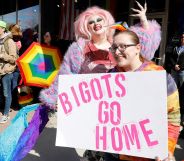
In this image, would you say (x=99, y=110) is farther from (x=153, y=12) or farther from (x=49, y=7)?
(x=49, y=7)

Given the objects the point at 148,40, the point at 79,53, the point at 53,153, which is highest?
the point at 148,40

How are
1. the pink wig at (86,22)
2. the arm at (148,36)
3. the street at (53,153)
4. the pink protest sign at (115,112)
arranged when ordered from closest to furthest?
the pink protest sign at (115,112)
the arm at (148,36)
the pink wig at (86,22)
the street at (53,153)

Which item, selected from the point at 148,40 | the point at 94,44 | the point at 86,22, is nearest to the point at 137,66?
the point at 148,40

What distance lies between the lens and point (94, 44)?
265 cm

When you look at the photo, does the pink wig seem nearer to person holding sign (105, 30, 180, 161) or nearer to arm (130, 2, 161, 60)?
arm (130, 2, 161, 60)

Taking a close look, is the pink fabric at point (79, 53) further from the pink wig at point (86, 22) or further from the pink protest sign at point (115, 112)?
the pink protest sign at point (115, 112)

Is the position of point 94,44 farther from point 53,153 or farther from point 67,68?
point 53,153

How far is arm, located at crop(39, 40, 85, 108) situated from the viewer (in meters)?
2.50

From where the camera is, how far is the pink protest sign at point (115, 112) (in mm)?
1718

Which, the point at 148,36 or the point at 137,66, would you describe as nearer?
the point at 137,66

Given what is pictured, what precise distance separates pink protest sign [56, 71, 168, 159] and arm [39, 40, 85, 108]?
1.71ft

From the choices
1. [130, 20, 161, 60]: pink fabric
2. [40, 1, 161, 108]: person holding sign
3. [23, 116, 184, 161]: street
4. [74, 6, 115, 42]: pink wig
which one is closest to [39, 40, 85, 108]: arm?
[40, 1, 161, 108]: person holding sign

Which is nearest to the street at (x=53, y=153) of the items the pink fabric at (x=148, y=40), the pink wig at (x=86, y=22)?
the pink wig at (x=86, y=22)

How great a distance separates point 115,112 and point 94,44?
3.05 feet
